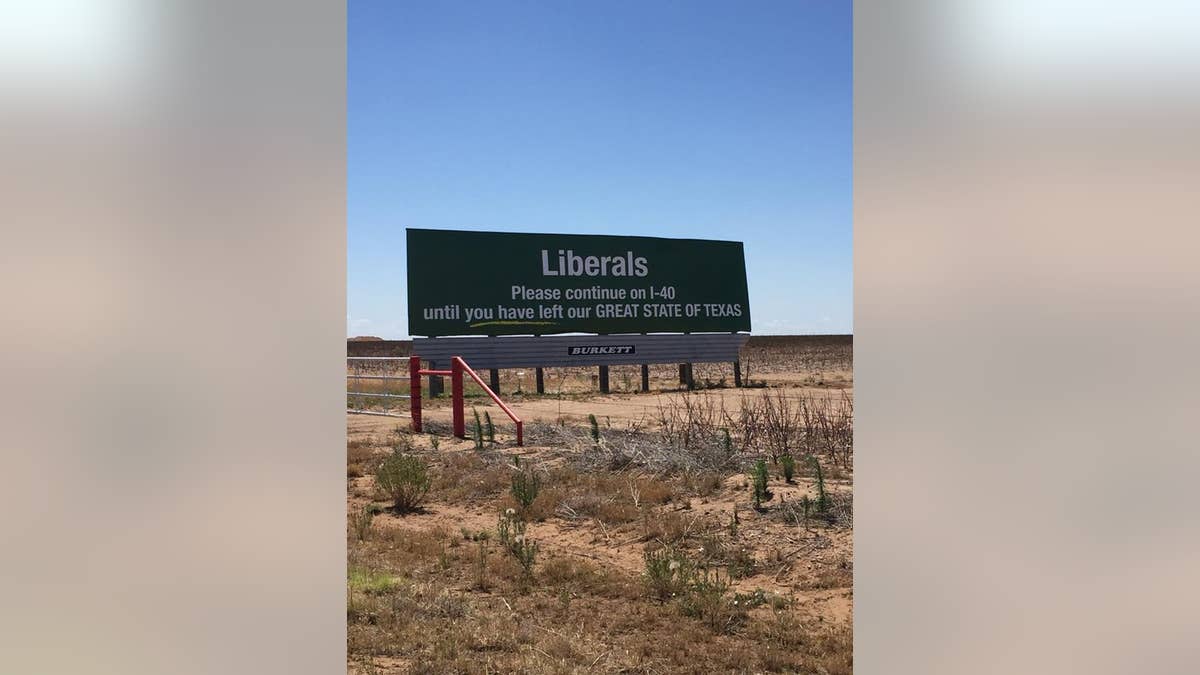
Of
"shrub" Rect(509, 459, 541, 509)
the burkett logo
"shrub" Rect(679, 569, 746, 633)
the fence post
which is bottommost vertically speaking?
"shrub" Rect(679, 569, 746, 633)

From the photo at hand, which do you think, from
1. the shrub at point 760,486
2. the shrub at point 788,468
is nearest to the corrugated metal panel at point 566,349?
the shrub at point 788,468

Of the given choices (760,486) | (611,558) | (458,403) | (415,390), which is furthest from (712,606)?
(415,390)

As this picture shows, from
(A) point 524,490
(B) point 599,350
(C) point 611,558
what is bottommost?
(C) point 611,558

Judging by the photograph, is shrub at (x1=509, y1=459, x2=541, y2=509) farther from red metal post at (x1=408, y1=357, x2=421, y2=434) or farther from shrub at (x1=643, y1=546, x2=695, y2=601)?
red metal post at (x1=408, y1=357, x2=421, y2=434)

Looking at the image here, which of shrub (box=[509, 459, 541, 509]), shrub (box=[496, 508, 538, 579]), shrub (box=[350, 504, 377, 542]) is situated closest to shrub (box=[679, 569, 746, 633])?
shrub (box=[496, 508, 538, 579])

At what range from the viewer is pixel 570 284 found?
1748 cm
